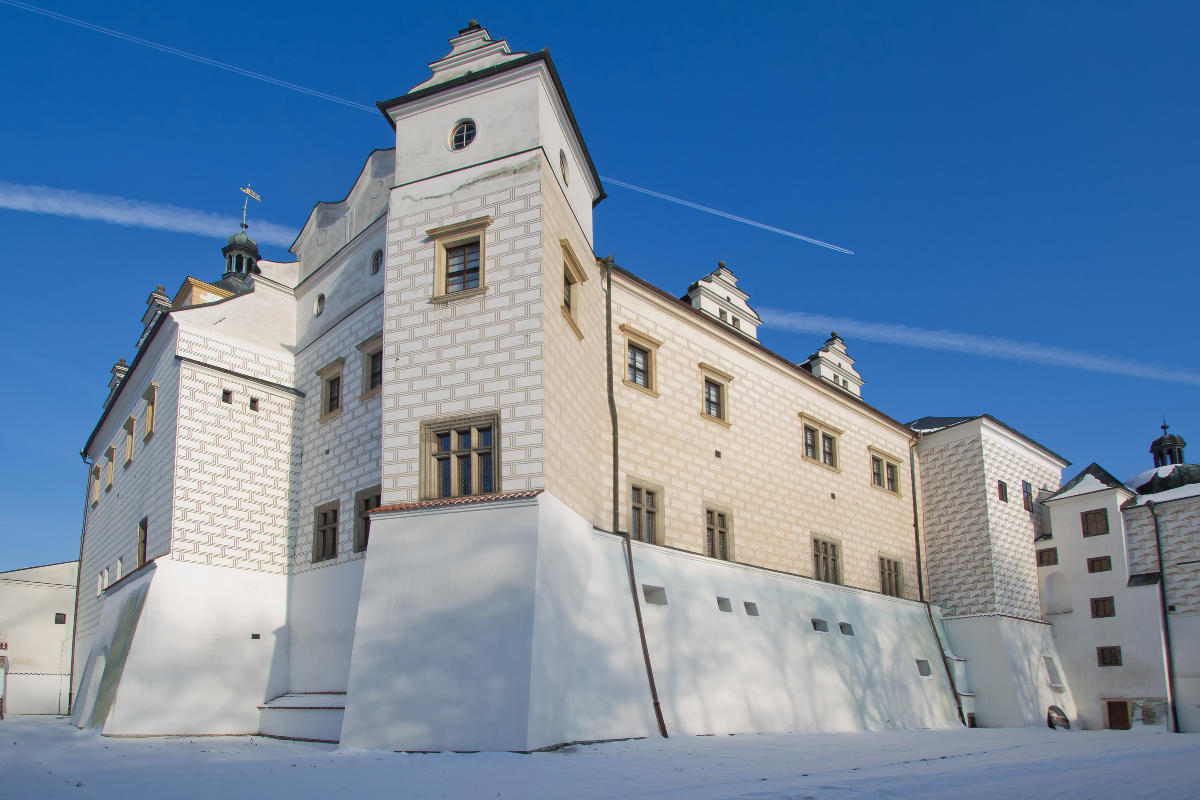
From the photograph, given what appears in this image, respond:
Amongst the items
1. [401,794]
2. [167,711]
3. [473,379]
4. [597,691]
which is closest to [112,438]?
[167,711]

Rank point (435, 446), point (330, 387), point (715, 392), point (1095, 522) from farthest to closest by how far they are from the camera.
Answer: point (1095, 522)
point (715, 392)
point (330, 387)
point (435, 446)

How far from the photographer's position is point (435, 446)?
47.0 feet

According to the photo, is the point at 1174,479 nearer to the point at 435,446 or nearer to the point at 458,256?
the point at 458,256

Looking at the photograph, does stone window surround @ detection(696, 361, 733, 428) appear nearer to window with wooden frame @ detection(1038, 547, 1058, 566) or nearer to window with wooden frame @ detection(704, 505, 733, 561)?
window with wooden frame @ detection(704, 505, 733, 561)

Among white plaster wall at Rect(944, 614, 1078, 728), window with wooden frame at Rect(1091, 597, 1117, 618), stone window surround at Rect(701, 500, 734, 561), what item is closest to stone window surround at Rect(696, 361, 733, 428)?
stone window surround at Rect(701, 500, 734, 561)

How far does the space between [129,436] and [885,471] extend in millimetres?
20538

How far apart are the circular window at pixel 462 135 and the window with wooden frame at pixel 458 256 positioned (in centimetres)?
167

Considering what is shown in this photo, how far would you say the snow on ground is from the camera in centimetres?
855

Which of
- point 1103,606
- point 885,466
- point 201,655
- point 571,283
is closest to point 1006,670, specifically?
point 1103,606

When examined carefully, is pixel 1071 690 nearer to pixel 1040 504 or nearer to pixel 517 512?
pixel 1040 504

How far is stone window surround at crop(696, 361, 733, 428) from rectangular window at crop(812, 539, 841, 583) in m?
4.43

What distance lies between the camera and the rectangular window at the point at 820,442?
78.5ft

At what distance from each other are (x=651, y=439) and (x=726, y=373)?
3639 millimetres

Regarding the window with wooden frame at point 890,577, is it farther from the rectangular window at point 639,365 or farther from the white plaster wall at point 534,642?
the rectangular window at point 639,365
